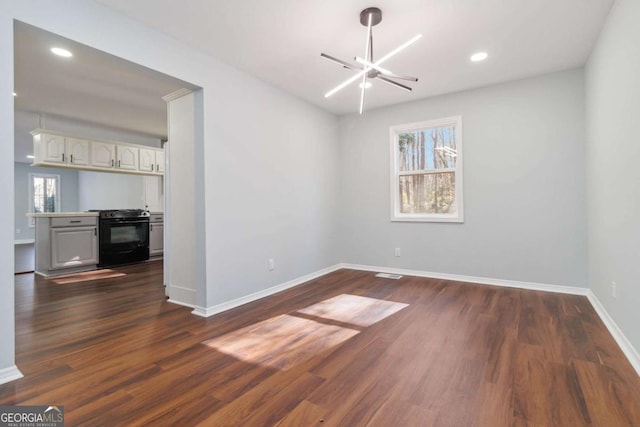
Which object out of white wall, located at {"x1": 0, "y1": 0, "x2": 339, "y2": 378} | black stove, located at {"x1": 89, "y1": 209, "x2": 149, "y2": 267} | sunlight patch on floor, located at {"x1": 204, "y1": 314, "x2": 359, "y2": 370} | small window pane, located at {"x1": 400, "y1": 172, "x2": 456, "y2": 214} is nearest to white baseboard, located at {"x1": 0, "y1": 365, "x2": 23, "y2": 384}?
white wall, located at {"x1": 0, "y1": 0, "x2": 339, "y2": 378}

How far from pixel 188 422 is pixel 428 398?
48.7 inches

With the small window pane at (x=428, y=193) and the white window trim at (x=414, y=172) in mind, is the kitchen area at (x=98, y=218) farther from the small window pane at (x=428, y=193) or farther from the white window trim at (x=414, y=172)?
the small window pane at (x=428, y=193)

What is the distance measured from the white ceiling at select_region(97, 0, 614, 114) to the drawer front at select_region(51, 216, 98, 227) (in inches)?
159

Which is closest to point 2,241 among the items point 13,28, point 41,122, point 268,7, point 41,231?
point 13,28

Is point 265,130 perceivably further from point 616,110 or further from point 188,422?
point 616,110

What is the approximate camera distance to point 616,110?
2.33m

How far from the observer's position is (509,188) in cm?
386

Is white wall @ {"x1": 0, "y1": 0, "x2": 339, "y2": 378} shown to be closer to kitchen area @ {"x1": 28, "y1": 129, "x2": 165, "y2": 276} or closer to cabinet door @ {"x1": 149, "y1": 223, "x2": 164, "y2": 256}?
kitchen area @ {"x1": 28, "y1": 129, "x2": 165, "y2": 276}

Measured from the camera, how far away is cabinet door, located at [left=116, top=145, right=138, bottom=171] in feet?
18.6

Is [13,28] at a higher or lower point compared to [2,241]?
higher

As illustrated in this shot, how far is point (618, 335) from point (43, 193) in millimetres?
13018

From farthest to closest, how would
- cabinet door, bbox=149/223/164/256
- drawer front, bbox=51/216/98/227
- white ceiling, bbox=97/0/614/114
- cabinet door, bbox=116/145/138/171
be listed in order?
cabinet door, bbox=149/223/164/256
cabinet door, bbox=116/145/138/171
drawer front, bbox=51/216/98/227
white ceiling, bbox=97/0/614/114

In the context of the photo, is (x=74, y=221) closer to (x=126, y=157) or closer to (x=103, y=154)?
(x=103, y=154)

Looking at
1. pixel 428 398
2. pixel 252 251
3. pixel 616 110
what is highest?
pixel 616 110
